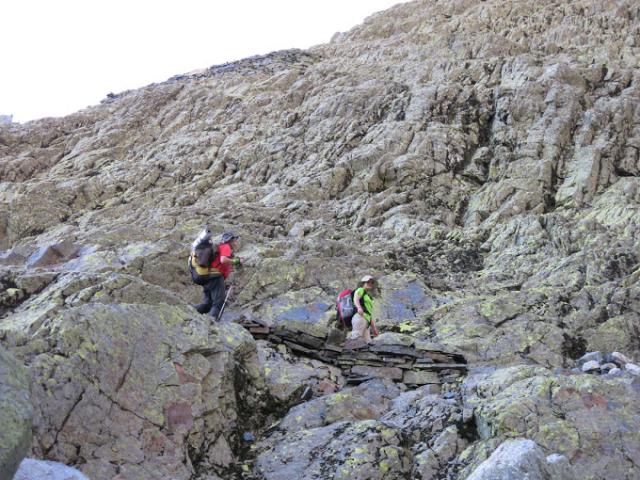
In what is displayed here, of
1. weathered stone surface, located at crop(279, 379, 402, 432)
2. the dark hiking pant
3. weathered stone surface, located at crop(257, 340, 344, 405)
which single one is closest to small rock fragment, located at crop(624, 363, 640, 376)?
weathered stone surface, located at crop(279, 379, 402, 432)

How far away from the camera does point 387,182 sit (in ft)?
→ 86.8

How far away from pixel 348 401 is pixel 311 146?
70.0 feet

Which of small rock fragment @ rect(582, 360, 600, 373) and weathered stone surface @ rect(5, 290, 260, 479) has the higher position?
weathered stone surface @ rect(5, 290, 260, 479)

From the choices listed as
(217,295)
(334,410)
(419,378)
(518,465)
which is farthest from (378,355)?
(518,465)

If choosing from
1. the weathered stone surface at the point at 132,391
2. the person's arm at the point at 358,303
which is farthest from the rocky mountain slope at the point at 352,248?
the person's arm at the point at 358,303

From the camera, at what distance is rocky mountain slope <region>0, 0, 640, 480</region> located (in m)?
9.00

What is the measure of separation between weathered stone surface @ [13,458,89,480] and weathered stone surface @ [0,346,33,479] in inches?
31.2

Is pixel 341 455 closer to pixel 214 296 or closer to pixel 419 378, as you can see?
pixel 419 378

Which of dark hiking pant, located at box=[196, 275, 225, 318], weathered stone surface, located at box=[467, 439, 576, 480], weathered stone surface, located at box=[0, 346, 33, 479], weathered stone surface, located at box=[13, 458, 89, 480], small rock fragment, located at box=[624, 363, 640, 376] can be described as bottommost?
small rock fragment, located at box=[624, 363, 640, 376]

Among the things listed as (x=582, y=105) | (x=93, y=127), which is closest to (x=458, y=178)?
(x=582, y=105)

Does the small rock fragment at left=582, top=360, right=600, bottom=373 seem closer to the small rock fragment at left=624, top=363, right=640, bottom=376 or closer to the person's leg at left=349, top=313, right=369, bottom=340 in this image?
the small rock fragment at left=624, top=363, right=640, bottom=376

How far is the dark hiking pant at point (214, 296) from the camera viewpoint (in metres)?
14.1

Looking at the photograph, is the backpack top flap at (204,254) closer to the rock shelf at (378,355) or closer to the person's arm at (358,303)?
the rock shelf at (378,355)

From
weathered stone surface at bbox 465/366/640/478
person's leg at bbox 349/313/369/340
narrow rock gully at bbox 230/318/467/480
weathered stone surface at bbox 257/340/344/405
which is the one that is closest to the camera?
weathered stone surface at bbox 465/366/640/478
